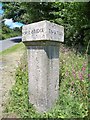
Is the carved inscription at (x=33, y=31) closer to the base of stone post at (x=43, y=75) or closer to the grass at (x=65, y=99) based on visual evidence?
the base of stone post at (x=43, y=75)

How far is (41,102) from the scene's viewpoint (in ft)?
9.34

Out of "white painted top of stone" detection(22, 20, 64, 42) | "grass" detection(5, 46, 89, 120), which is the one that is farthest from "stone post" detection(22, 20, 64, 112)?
"grass" detection(5, 46, 89, 120)

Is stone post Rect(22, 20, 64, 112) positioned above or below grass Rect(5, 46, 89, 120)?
above

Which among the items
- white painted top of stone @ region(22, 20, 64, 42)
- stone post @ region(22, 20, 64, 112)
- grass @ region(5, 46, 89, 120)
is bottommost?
grass @ region(5, 46, 89, 120)

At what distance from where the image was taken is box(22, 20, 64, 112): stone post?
2725mm

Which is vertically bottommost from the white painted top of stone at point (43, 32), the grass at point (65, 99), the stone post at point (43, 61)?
the grass at point (65, 99)

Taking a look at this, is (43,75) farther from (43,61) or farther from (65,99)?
(65,99)

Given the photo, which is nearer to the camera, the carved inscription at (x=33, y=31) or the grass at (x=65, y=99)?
the carved inscription at (x=33, y=31)

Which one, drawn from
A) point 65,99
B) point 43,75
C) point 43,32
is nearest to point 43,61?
point 43,75

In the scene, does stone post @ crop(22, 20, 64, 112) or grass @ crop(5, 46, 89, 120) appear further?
grass @ crop(5, 46, 89, 120)

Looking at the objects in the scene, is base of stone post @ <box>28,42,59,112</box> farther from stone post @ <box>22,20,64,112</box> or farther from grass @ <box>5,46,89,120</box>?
grass @ <box>5,46,89,120</box>

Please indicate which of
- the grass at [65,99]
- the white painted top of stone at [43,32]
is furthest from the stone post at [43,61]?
the grass at [65,99]

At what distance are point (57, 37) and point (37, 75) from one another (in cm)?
57

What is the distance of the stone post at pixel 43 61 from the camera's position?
2.72 metres
